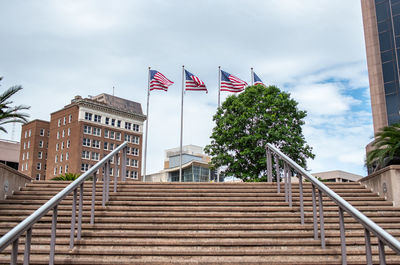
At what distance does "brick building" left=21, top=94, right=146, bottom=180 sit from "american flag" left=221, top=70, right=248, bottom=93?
2190 inches

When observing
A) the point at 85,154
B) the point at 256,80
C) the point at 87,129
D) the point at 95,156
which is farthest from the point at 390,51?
the point at 87,129

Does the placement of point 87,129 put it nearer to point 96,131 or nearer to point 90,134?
point 90,134

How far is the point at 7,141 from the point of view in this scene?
2689 inches

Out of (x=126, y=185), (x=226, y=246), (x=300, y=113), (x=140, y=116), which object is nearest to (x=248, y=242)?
(x=226, y=246)

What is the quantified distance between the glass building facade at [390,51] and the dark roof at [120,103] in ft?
196

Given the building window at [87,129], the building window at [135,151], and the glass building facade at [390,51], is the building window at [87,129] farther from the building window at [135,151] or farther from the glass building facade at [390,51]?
the glass building facade at [390,51]

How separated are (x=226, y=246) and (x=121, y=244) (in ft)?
4.81

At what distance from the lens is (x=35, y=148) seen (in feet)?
294

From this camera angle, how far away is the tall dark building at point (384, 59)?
39.7 meters

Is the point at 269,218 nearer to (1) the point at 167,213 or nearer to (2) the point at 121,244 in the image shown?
(1) the point at 167,213

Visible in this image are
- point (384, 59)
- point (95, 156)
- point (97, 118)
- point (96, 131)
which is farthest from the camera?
point (97, 118)

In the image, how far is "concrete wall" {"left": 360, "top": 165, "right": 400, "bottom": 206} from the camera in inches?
321

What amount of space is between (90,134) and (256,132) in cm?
6128

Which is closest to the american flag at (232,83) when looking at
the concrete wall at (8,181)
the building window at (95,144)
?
the concrete wall at (8,181)
